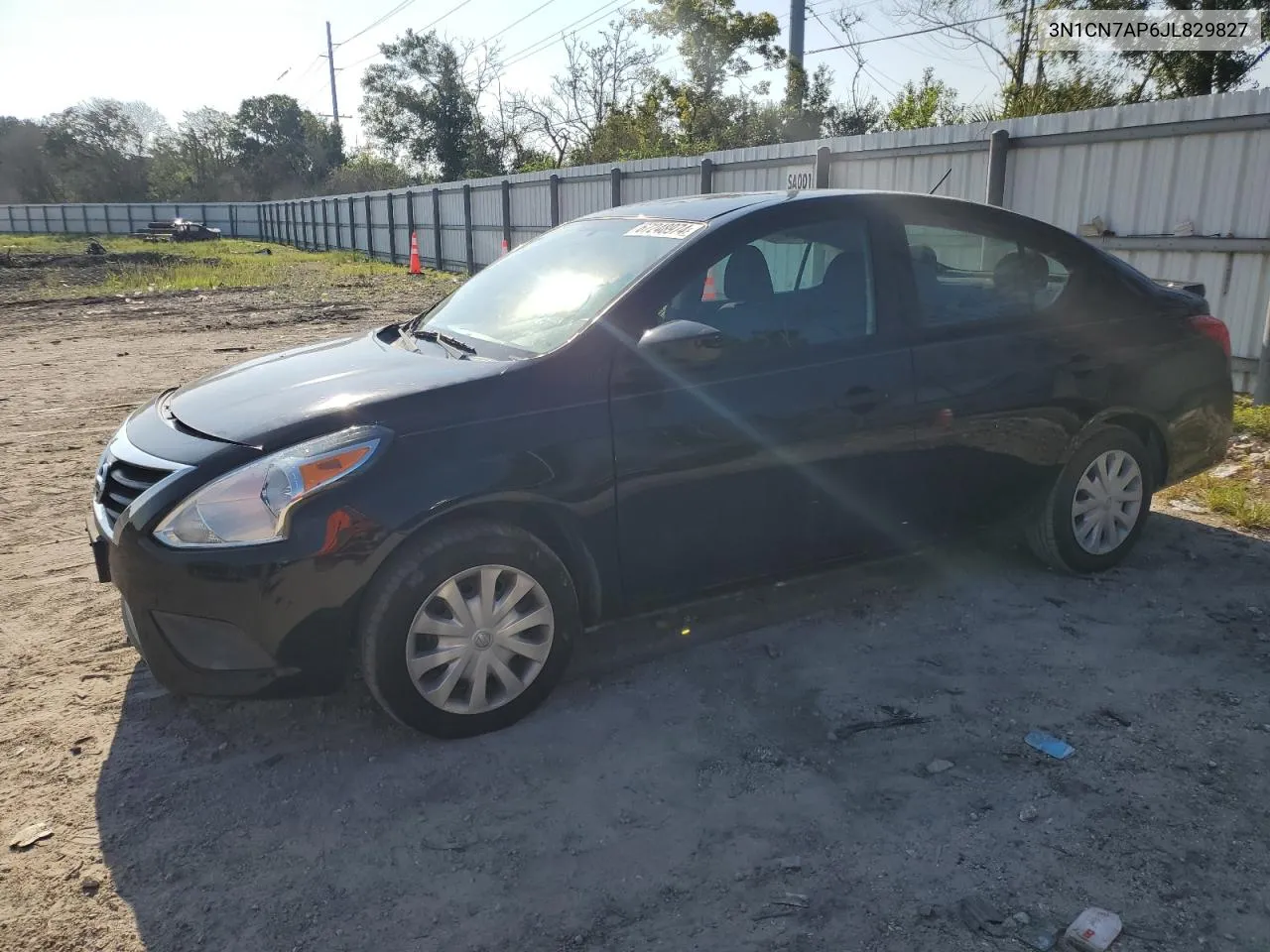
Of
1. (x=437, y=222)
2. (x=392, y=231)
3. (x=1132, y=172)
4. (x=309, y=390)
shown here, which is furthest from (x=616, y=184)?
(x=392, y=231)

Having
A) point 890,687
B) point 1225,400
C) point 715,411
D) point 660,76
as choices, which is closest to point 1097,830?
point 890,687

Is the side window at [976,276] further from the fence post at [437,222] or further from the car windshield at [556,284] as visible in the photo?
the fence post at [437,222]

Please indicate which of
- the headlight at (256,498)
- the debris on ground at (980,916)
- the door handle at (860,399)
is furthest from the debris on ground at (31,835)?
the door handle at (860,399)

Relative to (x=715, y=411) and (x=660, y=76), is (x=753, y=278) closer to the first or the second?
(x=715, y=411)

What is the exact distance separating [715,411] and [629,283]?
56 centimetres

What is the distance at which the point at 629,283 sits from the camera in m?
3.43

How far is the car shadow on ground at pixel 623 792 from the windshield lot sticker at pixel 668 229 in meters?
1.60

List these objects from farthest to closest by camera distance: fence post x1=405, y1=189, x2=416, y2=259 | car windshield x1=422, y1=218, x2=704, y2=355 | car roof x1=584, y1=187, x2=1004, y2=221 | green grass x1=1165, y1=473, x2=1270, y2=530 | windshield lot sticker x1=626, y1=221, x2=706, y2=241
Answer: fence post x1=405, y1=189, x2=416, y2=259 → green grass x1=1165, y1=473, x2=1270, y2=530 → car roof x1=584, y1=187, x2=1004, y2=221 → windshield lot sticker x1=626, y1=221, x2=706, y2=241 → car windshield x1=422, y1=218, x2=704, y2=355

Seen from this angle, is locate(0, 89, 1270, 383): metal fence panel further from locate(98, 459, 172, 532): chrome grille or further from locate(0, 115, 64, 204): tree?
locate(0, 115, 64, 204): tree

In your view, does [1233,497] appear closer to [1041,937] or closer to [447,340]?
[1041,937]

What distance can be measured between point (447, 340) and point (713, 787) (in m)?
1.96

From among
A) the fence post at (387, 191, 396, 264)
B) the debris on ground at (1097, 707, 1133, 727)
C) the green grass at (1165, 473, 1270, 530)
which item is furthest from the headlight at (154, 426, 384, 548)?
the fence post at (387, 191, 396, 264)

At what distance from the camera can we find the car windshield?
3482 millimetres

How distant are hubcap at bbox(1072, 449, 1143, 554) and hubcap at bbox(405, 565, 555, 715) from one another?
2.60 meters
